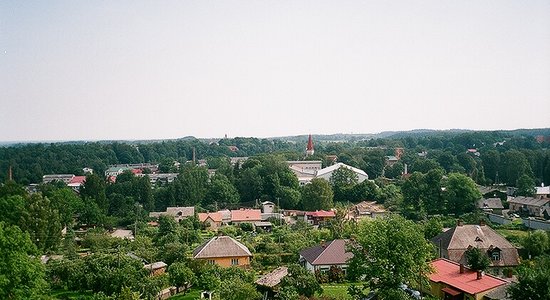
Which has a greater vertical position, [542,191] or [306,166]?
[306,166]

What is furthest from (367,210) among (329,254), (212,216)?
(329,254)

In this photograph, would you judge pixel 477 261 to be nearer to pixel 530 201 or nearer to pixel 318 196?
pixel 530 201

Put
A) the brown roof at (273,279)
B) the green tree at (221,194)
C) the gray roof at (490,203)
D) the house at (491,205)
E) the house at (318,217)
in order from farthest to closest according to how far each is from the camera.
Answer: the green tree at (221,194), the gray roof at (490,203), the house at (491,205), the house at (318,217), the brown roof at (273,279)

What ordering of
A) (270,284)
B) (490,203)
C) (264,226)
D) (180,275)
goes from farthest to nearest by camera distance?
1. (490,203)
2. (264,226)
3. (180,275)
4. (270,284)

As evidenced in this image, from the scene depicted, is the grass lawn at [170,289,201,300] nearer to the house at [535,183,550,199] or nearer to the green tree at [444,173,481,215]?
the green tree at [444,173,481,215]

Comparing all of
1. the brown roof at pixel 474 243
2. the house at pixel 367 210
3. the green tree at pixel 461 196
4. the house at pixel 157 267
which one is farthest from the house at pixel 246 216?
the brown roof at pixel 474 243

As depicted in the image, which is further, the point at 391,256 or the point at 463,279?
the point at 463,279

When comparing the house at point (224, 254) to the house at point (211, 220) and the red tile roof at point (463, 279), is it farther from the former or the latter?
the house at point (211, 220)

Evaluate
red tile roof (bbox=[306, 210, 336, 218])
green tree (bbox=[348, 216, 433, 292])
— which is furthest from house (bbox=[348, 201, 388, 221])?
green tree (bbox=[348, 216, 433, 292])
